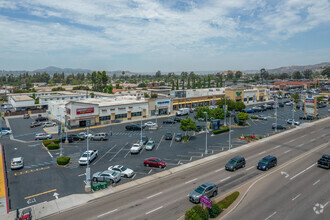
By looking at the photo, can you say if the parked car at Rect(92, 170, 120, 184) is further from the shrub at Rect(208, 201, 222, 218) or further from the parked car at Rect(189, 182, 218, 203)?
the shrub at Rect(208, 201, 222, 218)

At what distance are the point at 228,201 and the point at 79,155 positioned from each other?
28.4 metres

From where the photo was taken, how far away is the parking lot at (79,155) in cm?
2819

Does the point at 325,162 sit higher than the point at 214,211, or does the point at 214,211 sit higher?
the point at 325,162

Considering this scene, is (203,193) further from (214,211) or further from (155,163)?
(155,163)

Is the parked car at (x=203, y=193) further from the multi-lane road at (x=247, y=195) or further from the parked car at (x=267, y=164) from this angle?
the parked car at (x=267, y=164)

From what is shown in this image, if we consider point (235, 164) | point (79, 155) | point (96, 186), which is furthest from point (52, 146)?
point (235, 164)

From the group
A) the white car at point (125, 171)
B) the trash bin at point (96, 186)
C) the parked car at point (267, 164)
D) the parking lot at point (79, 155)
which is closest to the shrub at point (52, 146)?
the parking lot at point (79, 155)

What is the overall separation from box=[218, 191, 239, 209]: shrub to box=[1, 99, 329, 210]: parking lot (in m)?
12.6

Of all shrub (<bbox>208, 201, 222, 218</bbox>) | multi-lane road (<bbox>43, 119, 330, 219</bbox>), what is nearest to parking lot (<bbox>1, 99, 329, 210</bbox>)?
multi-lane road (<bbox>43, 119, 330, 219</bbox>)

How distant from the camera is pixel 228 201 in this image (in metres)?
23.2

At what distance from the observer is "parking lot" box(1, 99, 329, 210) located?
28188 millimetres

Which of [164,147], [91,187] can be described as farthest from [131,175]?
[164,147]

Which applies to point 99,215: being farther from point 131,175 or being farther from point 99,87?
point 99,87

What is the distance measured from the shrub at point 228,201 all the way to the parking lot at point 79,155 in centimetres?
1257
